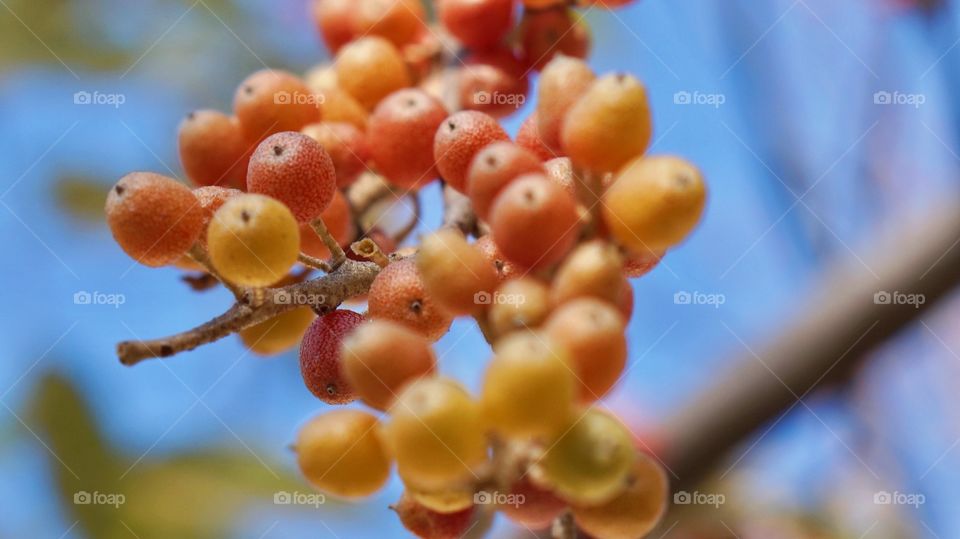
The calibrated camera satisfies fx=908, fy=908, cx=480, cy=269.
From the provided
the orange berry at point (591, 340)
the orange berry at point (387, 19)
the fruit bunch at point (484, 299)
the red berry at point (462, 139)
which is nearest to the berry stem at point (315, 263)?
the fruit bunch at point (484, 299)

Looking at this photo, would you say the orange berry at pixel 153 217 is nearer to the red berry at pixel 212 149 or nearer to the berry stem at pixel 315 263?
the berry stem at pixel 315 263

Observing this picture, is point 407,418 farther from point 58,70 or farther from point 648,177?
point 58,70

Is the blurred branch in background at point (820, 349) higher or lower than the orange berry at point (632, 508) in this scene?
higher

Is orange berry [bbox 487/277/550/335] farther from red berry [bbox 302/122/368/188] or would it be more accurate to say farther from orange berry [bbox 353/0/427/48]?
orange berry [bbox 353/0/427/48]
